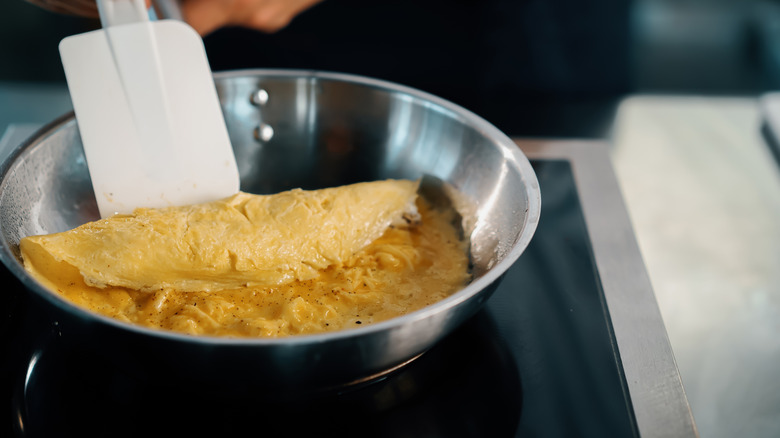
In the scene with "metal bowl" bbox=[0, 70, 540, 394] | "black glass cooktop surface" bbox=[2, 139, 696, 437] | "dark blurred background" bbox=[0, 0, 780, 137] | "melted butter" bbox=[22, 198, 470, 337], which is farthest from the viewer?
"dark blurred background" bbox=[0, 0, 780, 137]

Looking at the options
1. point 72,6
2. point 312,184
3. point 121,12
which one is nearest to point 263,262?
point 312,184

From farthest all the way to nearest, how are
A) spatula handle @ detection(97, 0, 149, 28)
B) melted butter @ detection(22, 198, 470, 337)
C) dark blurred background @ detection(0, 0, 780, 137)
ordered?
dark blurred background @ detection(0, 0, 780, 137) < spatula handle @ detection(97, 0, 149, 28) < melted butter @ detection(22, 198, 470, 337)

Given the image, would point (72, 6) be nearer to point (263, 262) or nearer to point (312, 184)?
point (312, 184)

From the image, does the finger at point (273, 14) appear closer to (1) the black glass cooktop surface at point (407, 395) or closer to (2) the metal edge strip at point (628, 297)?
(2) the metal edge strip at point (628, 297)

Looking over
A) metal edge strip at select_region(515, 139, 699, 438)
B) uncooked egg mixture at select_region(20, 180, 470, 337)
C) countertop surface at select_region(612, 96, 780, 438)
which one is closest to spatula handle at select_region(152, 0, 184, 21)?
uncooked egg mixture at select_region(20, 180, 470, 337)

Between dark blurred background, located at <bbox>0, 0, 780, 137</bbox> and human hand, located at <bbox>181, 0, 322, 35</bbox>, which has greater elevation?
human hand, located at <bbox>181, 0, 322, 35</bbox>

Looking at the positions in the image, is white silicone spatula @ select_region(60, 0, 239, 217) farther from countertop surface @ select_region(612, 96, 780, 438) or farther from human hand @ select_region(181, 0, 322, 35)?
countertop surface @ select_region(612, 96, 780, 438)
